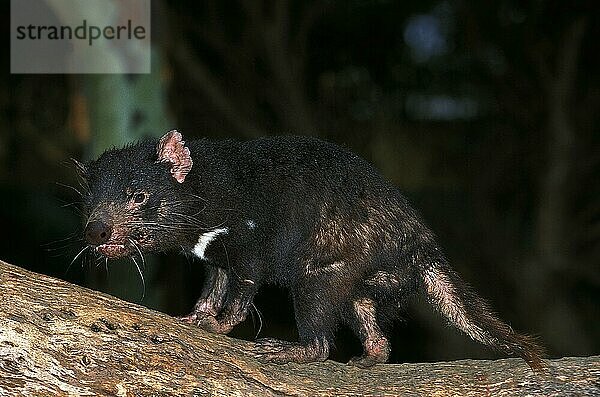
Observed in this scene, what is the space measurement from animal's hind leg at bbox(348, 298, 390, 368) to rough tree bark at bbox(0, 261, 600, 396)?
0.38 meters

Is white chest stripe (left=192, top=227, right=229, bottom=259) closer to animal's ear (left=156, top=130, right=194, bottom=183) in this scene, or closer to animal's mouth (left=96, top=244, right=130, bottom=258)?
animal's ear (left=156, top=130, right=194, bottom=183)

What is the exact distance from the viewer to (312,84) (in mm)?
15258

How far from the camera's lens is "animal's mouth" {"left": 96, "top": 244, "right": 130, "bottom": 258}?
580 cm

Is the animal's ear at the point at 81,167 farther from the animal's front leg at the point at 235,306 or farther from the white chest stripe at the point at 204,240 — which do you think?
the animal's front leg at the point at 235,306

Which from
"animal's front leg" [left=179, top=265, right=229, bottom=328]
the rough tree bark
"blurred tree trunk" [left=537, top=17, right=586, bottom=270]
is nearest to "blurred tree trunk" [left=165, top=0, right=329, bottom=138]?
"blurred tree trunk" [left=537, top=17, right=586, bottom=270]

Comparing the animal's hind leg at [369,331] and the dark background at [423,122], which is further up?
the dark background at [423,122]

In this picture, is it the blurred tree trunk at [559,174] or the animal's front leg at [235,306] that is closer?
the animal's front leg at [235,306]

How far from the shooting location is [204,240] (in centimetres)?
626

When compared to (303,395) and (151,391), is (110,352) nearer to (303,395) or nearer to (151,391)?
(151,391)

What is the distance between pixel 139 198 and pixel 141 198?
0.01m

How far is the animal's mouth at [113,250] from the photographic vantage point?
228 inches

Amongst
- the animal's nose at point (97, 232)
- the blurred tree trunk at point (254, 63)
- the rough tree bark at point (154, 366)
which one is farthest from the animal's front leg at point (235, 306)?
the blurred tree trunk at point (254, 63)

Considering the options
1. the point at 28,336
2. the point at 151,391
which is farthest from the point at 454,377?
the point at 28,336

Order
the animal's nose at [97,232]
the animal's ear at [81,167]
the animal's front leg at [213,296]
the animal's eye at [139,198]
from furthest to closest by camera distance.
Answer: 1. the animal's front leg at [213,296]
2. the animal's ear at [81,167]
3. the animal's eye at [139,198]
4. the animal's nose at [97,232]
